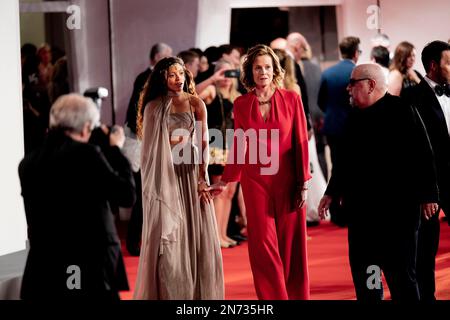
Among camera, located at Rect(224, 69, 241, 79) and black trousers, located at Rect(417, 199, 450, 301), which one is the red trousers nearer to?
black trousers, located at Rect(417, 199, 450, 301)

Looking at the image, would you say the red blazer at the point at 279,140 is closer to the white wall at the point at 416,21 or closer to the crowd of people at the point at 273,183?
the crowd of people at the point at 273,183

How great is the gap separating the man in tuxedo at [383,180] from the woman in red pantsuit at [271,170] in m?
0.30

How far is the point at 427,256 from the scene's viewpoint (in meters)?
6.00

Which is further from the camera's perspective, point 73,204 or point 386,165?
point 386,165

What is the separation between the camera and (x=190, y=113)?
5.62m

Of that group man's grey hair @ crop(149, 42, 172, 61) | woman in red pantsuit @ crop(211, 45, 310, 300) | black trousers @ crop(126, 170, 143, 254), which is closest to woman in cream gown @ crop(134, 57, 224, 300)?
woman in red pantsuit @ crop(211, 45, 310, 300)

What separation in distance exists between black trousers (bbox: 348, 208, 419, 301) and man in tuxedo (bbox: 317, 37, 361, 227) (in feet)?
8.97

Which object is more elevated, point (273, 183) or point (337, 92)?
point (337, 92)

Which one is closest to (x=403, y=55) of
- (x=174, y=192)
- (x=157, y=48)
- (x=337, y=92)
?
(x=337, y=92)

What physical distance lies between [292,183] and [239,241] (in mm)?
2642

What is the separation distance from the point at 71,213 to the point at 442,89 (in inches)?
96.8

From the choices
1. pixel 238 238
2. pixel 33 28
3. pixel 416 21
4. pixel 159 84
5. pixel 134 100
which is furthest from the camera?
pixel 238 238

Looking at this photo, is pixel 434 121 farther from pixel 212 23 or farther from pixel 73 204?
pixel 212 23
